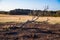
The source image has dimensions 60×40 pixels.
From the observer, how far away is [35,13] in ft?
39.9

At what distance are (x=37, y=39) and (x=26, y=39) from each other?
826 millimetres

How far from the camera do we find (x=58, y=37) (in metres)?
17.8

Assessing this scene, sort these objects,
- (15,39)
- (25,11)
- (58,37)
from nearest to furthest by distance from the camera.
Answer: (15,39)
(58,37)
(25,11)

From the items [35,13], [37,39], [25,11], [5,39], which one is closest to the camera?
[35,13]

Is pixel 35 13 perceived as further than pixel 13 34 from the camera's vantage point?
No

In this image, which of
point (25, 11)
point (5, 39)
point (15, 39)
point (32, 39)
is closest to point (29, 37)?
point (32, 39)

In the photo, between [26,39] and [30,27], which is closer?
[26,39]

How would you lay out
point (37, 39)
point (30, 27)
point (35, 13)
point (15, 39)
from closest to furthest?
point (35, 13) → point (15, 39) → point (37, 39) → point (30, 27)

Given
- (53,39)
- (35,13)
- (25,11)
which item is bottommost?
(25,11)

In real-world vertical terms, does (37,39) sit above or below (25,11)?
above

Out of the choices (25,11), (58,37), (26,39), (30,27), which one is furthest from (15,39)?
(25,11)

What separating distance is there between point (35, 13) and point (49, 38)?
5.05 m

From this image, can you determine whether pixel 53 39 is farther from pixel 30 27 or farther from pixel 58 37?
pixel 30 27

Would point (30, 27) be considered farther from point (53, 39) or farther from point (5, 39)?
point (5, 39)
